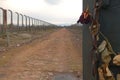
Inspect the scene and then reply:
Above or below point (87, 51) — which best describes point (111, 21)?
above

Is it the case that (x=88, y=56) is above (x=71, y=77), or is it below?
above

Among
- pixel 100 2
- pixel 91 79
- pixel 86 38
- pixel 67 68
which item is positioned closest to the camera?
pixel 100 2

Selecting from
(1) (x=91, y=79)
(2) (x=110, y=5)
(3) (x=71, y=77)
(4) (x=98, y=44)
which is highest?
(2) (x=110, y=5)

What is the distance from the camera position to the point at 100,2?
1.74 meters

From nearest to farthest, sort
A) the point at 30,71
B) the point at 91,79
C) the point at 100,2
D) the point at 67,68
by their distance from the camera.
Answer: the point at 100,2 → the point at 91,79 → the point at 30,71 → the point at 67,68

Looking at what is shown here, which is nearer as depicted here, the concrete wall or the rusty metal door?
the rusty metal door

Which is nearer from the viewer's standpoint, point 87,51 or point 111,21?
point 111,21

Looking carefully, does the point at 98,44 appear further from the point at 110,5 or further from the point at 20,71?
the point at 20,71

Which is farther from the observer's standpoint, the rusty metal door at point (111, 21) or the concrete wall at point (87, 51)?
the concrete wall at point (87, 51)

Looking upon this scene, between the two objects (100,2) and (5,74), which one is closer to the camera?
(100,2)

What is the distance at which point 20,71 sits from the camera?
9.99m

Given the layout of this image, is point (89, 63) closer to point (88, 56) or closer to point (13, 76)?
point (88, 56)

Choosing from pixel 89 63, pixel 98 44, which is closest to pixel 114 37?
pixel 98 44

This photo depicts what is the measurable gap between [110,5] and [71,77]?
745 centimetres
